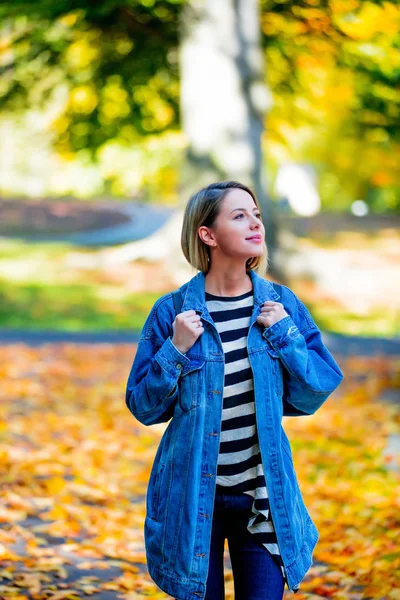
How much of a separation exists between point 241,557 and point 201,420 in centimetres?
44

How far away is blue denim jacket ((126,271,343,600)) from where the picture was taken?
277cm

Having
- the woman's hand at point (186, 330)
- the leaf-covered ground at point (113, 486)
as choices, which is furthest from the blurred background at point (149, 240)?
the woman's hand at point (186, 330)

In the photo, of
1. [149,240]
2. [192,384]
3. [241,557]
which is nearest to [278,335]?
[192,384]

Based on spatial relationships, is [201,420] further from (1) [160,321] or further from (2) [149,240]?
(2) [149,240]

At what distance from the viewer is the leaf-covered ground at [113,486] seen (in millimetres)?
4598

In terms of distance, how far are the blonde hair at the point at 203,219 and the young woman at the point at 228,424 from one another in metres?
0.03

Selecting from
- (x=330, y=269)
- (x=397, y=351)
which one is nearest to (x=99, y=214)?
(x=330, y=269)

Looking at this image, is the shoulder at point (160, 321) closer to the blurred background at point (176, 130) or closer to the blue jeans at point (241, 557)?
the blue jeans at point (241, 557)

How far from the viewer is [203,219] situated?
2992mm

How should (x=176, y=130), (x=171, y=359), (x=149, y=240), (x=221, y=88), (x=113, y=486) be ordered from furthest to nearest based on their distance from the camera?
(x=176, y=130) < (x=149, y=240) < (x=221, y=88) < (x=113, y=486) < (x=171, y=359)

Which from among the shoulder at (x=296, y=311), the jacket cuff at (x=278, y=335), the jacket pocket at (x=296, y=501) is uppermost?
the shoulder at (x=296, y=311)

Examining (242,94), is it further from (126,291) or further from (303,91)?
(303,91)

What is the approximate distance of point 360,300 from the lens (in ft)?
51.6

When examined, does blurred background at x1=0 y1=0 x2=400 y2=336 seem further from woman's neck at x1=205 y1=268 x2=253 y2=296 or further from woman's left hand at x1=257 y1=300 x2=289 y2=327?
woman's left hand at x1=257 y1=300 x2=289 y2=327
